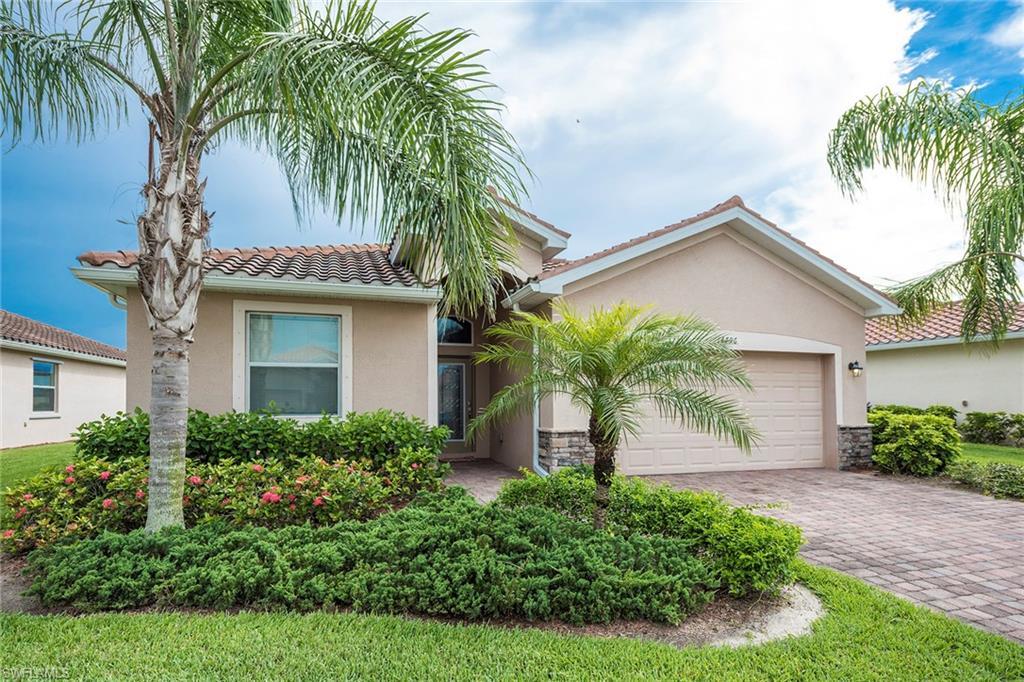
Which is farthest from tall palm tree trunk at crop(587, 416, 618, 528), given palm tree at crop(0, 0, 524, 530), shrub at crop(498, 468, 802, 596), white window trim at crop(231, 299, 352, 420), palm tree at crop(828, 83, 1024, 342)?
palm tree at crop(828, 83, 1024, 342)

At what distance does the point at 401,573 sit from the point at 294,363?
18.3ft

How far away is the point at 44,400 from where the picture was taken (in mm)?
17391

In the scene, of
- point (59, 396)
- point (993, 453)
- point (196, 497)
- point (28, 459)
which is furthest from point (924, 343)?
point (59, 396)

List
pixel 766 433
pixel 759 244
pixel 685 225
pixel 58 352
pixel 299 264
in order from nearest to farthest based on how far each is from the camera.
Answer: pixel 299 264
pixel 685 225
pixel 759 244
pixel 766 433
pixel 58 352

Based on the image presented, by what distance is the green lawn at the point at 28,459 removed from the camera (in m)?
10.7

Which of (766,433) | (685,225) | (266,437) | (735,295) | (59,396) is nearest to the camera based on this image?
(266,437)

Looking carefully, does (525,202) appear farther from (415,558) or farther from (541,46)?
(541,46)

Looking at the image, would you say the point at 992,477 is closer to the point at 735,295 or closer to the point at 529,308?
the point at 735,295

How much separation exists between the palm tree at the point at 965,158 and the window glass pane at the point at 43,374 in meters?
23.0

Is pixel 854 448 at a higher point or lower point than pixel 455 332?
lower

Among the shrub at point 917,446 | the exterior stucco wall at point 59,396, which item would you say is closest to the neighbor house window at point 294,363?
the shrub at point 917,446

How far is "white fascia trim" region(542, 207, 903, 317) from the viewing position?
387 inches

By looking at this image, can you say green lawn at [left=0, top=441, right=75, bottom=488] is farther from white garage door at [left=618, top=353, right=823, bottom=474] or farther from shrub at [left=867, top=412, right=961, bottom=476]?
shrub at [left=867, top=412, right=961, bottom=476]

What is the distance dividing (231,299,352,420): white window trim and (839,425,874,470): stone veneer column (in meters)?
10.9
